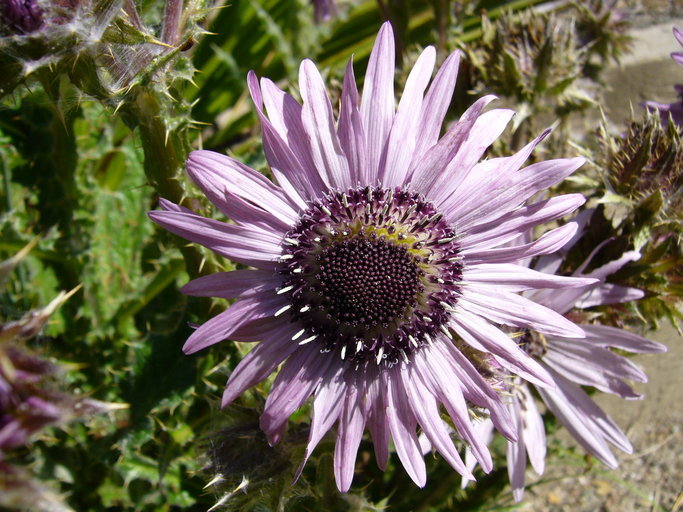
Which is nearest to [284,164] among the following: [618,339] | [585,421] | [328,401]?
[328,401]

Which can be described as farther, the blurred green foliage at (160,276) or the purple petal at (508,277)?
the blurred green foliage at (160,276)

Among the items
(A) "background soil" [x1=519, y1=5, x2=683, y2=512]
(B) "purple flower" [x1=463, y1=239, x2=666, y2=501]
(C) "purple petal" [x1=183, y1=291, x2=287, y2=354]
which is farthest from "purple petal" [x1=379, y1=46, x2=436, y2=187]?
(A) "background soil" [x1=519, y1=5, x2=683, y2=512]

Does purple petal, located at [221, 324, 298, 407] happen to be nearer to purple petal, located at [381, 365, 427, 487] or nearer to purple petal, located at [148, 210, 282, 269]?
purple petal, located at [148, 210, 282, 269]

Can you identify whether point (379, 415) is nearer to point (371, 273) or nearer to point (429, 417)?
point (429, 417)

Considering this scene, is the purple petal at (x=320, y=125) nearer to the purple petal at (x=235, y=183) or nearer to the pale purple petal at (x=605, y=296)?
the purple petal at (x=235, y=183)

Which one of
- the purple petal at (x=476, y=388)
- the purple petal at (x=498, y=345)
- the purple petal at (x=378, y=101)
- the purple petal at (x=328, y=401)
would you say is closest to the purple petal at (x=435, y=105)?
the purple petal at (x=378, y=101)

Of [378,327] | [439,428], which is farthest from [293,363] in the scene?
[439,428]

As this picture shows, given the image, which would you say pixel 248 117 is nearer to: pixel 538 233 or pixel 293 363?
pixel 538 233
